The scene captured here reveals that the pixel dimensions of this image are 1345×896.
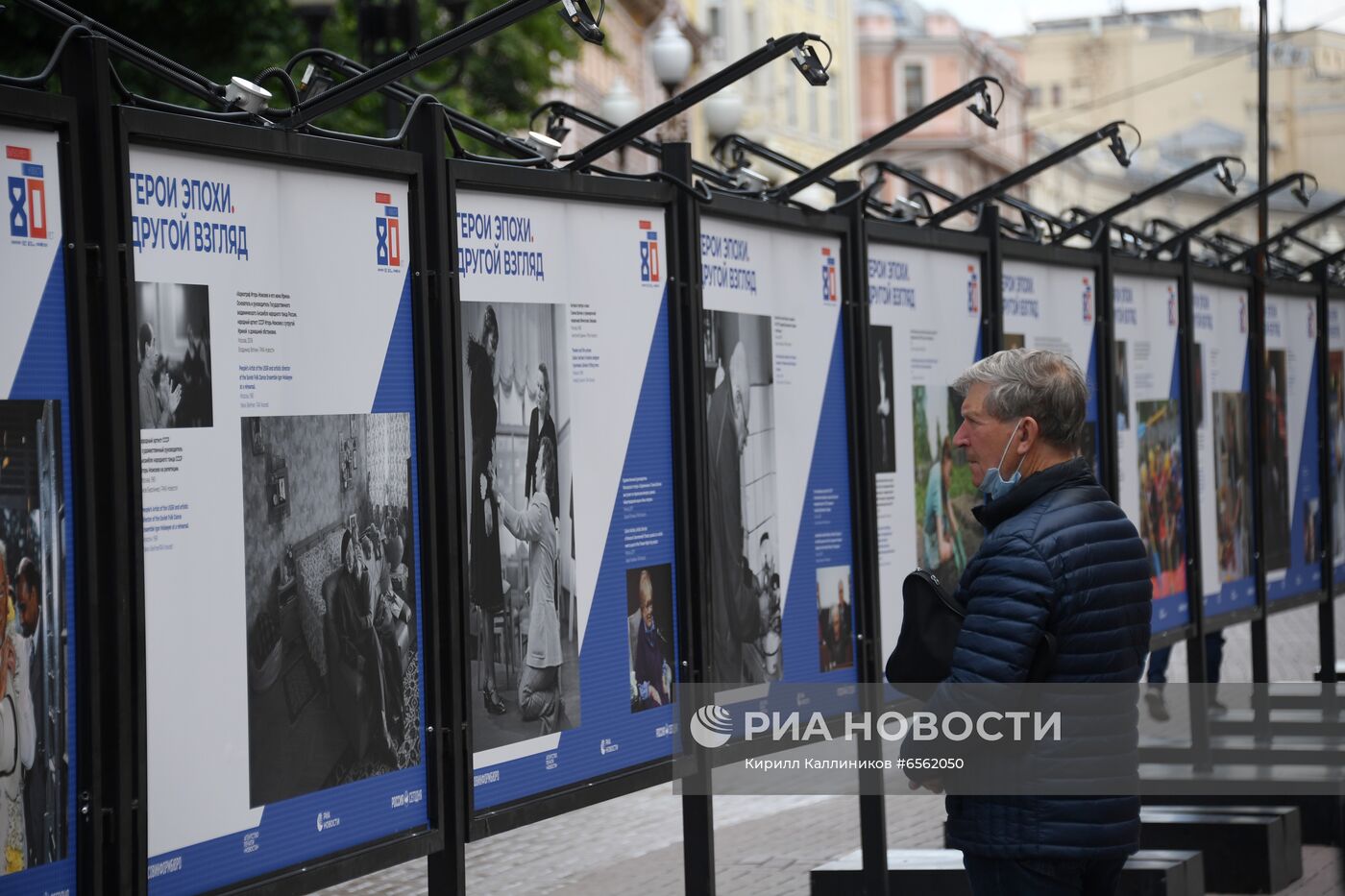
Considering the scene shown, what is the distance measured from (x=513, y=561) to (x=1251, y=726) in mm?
6601

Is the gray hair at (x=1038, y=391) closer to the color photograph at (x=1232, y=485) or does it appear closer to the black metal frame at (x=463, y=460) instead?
the black metal frame at (x=463, y=460)

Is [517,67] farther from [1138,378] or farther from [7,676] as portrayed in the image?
[7,676]

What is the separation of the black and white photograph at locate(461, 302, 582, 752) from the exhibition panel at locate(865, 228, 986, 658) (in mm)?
2011

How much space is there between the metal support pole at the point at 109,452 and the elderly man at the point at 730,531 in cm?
241

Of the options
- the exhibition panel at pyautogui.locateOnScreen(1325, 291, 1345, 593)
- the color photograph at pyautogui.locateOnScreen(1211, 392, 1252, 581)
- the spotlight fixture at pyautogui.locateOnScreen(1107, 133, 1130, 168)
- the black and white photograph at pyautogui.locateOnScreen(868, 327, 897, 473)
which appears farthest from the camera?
the exhibition panel at pyautogui.locateOnScreen(1325, 291, 1345, 593)

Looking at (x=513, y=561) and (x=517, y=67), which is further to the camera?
(x=517, y=67)

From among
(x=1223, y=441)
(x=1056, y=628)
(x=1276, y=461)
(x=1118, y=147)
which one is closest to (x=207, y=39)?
(x=1276, y=461)

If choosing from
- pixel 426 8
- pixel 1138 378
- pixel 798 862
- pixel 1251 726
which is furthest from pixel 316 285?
pixel 426 8

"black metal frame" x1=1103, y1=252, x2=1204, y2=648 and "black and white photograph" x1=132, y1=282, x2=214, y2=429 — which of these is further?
"black metal frame" x1=1103, y1=252, x2=1204, y2=648

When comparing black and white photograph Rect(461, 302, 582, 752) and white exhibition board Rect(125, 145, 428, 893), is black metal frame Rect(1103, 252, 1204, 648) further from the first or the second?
white exhibition board Rect(125, 145, 428, 893)

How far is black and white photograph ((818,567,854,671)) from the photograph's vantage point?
697 cm

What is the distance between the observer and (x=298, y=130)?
15.3ft

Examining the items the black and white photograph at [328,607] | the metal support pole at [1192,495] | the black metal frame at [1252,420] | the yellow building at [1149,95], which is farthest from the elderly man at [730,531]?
the yellow building at [1149,95]

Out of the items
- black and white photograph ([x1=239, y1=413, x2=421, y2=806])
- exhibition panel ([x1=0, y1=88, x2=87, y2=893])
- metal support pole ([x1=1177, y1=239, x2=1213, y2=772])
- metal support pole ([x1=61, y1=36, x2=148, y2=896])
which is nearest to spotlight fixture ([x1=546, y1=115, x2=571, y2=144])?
black and white photograph ([x1=239, y1=413, x2=421, y2=806])
